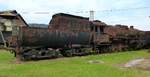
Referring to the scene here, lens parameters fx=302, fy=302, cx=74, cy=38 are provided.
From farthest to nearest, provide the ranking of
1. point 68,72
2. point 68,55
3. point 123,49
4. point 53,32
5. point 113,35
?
point 123,49 < point 113,35 < point 68,55 < point 53,32 < point 68,72

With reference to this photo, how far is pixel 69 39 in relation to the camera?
29.6 metres

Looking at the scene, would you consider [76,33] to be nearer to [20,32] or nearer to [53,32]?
[53,32]

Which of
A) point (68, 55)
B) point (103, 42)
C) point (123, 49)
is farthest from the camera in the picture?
point (123, 49)

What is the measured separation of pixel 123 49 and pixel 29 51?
18.1 m

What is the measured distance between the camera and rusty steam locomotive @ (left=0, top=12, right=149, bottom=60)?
24.8 metres

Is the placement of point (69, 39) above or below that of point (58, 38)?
below

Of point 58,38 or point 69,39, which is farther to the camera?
point 69,39

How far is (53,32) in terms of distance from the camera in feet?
89.8

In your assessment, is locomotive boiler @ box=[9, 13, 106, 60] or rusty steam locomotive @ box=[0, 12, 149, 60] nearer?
locomotive boiler @ box=[9, 13, 106, 60]

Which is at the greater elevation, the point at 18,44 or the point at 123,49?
the point at 18,44

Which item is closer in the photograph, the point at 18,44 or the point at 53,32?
the point at 18,44

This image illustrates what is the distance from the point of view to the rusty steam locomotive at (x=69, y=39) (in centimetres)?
2480

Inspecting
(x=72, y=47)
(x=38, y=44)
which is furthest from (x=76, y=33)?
(x=38, y=44)

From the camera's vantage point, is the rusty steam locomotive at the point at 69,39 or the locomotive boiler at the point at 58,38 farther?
the rusty steam locomotive at the point at 69,39
